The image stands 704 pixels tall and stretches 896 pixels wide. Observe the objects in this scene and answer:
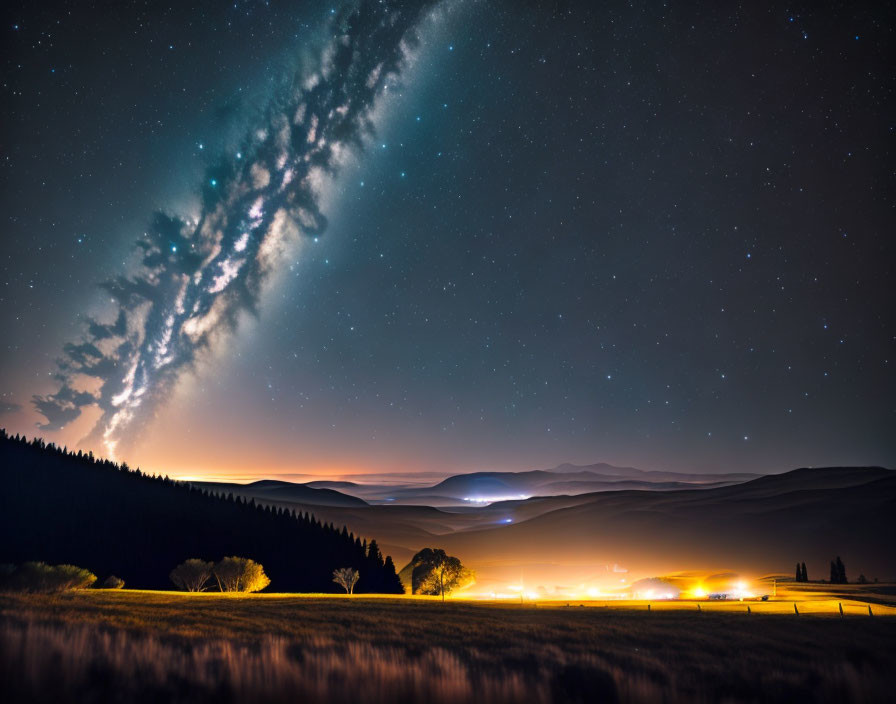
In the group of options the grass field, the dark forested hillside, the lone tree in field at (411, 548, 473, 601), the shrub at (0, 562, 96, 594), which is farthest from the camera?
the dark forested hillside

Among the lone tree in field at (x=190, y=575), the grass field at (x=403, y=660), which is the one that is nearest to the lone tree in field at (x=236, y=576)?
the lone tree in field at (x=190, y=575)

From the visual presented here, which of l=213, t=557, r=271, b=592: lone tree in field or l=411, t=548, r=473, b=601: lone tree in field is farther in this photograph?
l=213, t=557, r=271, b=592: lone tree in field

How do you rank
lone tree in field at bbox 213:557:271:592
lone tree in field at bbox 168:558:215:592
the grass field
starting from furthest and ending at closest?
lone tree in field at bbox 213:557:271:592
lone tree in field at bbox 168:558:215:592
the grass field

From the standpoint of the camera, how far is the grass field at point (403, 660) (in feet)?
32.6

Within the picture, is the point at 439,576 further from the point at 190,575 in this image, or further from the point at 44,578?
the point at 44,578

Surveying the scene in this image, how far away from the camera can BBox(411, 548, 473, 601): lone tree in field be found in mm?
79938

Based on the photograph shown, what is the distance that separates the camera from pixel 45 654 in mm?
10328

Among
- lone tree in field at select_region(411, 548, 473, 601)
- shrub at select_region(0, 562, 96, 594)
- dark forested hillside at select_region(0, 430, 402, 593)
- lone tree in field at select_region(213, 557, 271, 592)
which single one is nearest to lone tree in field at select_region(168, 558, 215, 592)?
lone tree in field at select_region(213, 557, 271, 592)

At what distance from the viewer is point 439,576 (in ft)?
264

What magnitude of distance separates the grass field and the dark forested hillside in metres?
101

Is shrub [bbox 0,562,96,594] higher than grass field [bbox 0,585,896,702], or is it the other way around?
grass field [bbox 0,585,896,702]

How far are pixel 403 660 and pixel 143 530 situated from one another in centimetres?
14332

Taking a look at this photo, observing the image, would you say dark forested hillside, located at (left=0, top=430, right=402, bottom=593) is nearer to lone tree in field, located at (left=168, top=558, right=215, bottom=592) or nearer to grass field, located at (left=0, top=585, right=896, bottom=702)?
lone tree in field, located at (left=168, top=558, right=215, bottom=592)

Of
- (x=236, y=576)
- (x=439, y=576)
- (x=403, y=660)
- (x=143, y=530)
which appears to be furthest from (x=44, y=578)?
(x=143, y=530)
